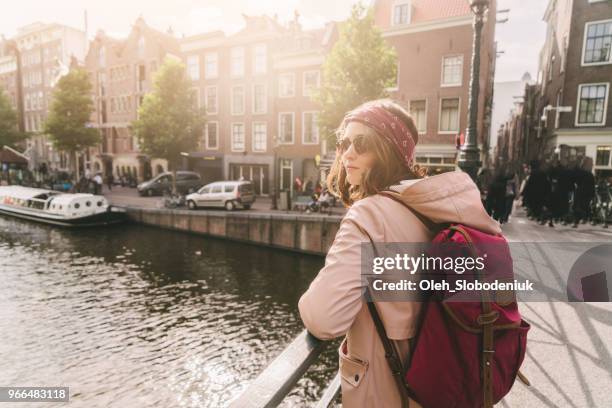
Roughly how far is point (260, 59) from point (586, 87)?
19.2 meters

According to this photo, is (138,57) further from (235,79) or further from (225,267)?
(225,267)

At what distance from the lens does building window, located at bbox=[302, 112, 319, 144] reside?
24625mm

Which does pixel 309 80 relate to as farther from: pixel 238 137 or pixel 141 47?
pixel 141 47

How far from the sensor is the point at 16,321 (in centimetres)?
948

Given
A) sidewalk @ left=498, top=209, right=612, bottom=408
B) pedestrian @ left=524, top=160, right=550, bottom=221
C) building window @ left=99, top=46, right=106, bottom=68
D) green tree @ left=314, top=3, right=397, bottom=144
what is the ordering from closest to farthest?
sidewalk @ left=498, top=209, right=612, bottom=408, pedestrian @ left=524, top=160, right=550, bottom=221, green tree @ left=314, top=3, right=397, bottom=144, building window @ left=99, top=46, right=106, bottom=68

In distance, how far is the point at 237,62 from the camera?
1087 inches

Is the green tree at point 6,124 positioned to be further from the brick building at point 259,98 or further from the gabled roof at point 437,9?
the gabled roof at point 437,9

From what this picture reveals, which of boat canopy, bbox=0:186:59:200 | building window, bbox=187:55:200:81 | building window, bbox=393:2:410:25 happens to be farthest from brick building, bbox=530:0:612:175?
boat canopy, bbox=0:186:59:200

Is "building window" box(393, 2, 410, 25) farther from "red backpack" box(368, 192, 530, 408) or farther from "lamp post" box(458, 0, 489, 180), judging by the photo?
"red backpack" box(368, 192, 530, 408)

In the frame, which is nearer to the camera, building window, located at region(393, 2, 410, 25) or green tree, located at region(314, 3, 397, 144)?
green tree, located at region(314, 3, 397, 144)

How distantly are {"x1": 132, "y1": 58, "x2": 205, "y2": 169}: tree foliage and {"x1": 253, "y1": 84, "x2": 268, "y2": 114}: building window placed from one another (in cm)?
513

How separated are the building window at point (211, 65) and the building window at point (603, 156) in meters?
24.3

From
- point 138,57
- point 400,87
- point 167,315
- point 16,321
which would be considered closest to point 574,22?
point 400,87

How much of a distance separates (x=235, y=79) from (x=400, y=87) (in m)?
12.6
